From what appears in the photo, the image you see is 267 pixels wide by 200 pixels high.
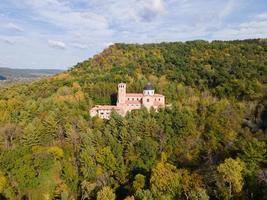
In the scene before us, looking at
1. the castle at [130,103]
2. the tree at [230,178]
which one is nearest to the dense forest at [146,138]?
the tree at [230,178]

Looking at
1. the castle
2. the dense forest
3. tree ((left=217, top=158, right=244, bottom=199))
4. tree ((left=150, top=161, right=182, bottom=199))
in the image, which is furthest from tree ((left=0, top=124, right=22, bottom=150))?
tree ((left=217, top=158, right=244, bottom=199))

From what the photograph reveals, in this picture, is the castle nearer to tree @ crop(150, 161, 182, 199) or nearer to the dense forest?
the dense forest

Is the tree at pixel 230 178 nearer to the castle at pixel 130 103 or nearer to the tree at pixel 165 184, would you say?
the tree at pixel 165 184

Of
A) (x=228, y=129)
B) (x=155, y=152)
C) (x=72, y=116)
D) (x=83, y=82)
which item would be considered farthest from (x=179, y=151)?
(x=83, y=82)

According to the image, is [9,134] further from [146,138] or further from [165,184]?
[165,184]

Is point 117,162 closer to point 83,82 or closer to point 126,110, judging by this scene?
point 126,110

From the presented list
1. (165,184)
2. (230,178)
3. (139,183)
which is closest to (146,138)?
(139,183)

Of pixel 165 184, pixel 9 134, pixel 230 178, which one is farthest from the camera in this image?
pixel 9 134
